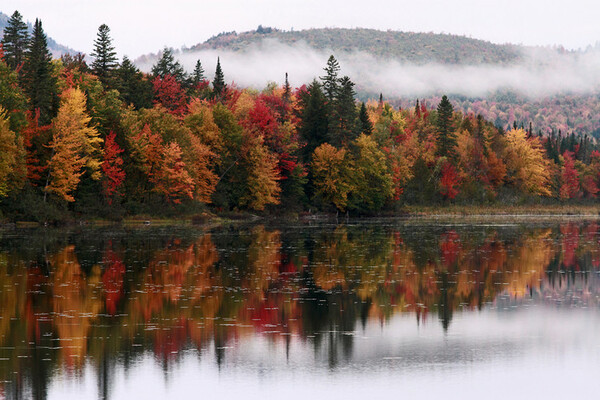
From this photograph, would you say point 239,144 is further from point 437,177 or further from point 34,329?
point 34,329

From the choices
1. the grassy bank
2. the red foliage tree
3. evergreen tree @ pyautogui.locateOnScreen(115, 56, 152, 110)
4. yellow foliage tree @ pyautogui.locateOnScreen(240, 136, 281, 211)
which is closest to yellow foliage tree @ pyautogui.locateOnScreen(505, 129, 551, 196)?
the grassy bank

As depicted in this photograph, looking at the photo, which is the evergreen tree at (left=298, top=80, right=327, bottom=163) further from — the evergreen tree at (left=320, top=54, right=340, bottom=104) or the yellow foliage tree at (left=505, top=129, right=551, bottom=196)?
the yellow foliage tree at (left=505, top=129, right=551, bottom=196)

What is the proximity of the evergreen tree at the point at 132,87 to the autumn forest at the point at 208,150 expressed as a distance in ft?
0.70

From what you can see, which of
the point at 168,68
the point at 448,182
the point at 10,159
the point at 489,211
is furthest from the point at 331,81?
the point at 10,159

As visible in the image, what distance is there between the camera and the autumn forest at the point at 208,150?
76188 mm

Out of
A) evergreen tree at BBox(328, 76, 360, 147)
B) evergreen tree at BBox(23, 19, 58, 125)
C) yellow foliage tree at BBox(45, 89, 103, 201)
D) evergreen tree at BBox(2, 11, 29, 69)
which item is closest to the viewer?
yellow foliage tree at BBox(45, 89, 103, 201)

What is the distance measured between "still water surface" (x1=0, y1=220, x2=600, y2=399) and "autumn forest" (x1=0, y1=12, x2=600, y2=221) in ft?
110

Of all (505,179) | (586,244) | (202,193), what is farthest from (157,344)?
(505,179)

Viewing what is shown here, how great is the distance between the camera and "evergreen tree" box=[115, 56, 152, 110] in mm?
106688

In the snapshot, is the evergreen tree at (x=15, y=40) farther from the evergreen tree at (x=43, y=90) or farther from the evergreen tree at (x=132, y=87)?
the evergreen tree at (x=43, y=90)

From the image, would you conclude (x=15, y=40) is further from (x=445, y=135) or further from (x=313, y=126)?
(x=445, y=135)

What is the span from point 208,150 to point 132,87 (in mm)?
22710

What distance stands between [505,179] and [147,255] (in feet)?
376

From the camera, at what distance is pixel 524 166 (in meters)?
151
